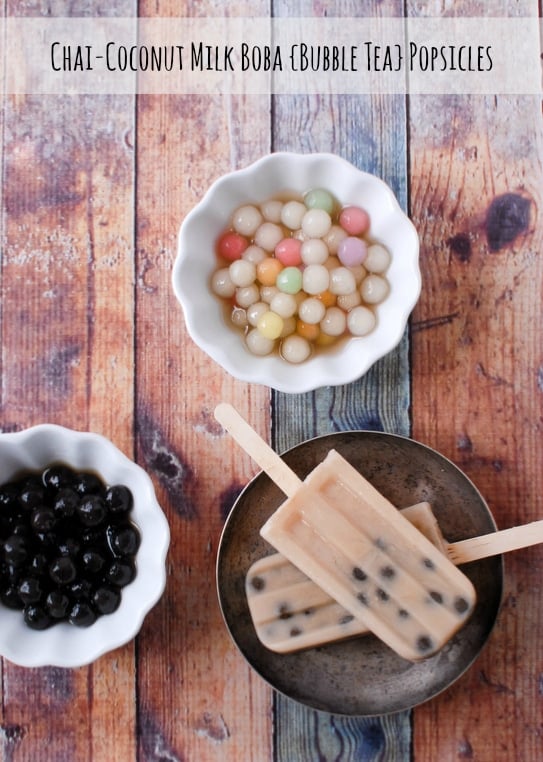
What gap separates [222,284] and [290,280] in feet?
0.36

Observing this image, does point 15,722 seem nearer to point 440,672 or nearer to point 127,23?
point 440,672

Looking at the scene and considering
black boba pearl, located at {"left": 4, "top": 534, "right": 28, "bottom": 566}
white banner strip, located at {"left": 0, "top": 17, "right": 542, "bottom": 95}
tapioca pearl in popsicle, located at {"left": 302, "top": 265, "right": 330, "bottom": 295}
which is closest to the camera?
black boba pearl, located at {"left": 4, "top": 534, "right": 28, "bottom": 566}

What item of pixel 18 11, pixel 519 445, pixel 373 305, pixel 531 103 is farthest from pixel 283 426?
pixel 18 11

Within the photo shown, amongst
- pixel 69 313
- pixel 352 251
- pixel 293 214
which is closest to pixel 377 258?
pixel 352 251

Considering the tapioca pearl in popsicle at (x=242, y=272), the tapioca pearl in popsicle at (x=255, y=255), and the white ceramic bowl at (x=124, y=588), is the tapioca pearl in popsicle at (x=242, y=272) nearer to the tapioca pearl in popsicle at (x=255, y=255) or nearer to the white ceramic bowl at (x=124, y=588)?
the tapioca pearl in popsicle at (x=255, y=255)

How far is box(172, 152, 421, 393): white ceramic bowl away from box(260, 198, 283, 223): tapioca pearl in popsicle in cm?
1

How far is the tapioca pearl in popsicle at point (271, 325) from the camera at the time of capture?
118 centimetres

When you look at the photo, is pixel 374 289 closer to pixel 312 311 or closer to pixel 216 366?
pixel 312 311

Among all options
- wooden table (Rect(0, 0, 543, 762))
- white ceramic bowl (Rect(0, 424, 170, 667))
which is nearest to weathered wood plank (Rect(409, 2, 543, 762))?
wooden table (Rect(0, 0, 543, 762))

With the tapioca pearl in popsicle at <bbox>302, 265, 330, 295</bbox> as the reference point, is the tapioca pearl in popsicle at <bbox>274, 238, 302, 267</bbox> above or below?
above

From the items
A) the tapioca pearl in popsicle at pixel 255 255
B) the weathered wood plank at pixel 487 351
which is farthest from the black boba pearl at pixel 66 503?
the weathered wood plank at pixel 487 351

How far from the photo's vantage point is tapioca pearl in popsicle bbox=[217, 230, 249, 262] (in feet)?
4.01

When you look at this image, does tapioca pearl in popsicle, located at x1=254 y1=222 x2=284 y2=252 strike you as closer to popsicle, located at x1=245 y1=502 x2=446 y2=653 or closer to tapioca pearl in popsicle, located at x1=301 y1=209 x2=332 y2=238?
tapioca pearl in popsicle, located at x1=301 y1=209 x2=332 y2=238

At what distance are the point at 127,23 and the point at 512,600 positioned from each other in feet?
3.78
